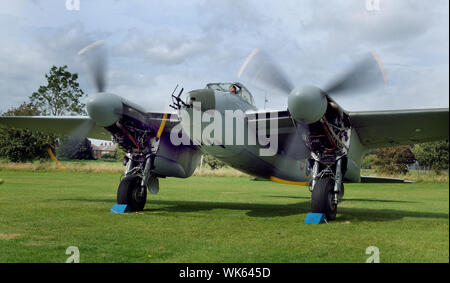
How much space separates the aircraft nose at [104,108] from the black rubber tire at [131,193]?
7.15 ft

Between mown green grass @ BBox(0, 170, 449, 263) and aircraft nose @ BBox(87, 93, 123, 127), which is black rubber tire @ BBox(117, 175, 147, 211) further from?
aircraft nose @ BBox(87, 93, 123, 127)

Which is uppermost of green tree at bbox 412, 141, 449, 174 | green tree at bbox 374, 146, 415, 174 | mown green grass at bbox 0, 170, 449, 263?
mown green grass at bbox 0, 170, 449, 263

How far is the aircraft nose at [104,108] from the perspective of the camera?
476 inches

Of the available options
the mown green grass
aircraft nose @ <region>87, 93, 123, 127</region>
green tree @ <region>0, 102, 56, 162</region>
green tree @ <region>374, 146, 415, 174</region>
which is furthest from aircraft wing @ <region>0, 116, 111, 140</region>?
green tree @ <region>374, 146, 415, 174</region>

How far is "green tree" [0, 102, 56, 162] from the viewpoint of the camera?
130 feet

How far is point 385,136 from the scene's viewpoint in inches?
520

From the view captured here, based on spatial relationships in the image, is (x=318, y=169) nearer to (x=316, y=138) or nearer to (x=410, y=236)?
(x=316, y=138)

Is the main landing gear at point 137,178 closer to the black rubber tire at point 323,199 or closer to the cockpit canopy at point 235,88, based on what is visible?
the cockpit canopy at point 235,88

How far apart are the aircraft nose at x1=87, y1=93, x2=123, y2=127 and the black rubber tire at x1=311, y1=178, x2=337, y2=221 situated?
670 cm

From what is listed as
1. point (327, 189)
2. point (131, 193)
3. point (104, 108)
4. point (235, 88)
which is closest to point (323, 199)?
point (327, 189)

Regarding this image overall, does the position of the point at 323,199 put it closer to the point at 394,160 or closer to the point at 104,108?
the point at 104,108
